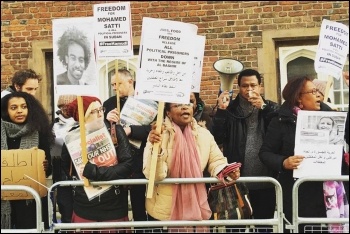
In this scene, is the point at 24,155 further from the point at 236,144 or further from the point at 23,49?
the point at 23,49

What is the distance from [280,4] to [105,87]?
2885mm

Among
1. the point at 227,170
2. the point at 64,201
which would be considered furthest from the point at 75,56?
the point at 227,170

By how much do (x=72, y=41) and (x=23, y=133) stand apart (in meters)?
0.98

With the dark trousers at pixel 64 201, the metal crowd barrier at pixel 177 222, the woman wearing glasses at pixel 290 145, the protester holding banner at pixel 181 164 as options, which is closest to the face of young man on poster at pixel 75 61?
the protester holding banner at pixel 181 164

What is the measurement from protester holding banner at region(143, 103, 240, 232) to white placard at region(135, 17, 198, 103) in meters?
0.22

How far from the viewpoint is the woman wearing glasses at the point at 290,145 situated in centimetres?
675

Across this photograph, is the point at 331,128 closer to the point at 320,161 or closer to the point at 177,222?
the point at 320,161

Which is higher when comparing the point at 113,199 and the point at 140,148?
the point at 140,148

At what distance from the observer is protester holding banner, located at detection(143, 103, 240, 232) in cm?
646

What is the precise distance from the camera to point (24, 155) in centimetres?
678

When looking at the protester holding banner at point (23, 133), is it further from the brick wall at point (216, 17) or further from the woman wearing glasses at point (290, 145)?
the brick wall at point (216, 17)

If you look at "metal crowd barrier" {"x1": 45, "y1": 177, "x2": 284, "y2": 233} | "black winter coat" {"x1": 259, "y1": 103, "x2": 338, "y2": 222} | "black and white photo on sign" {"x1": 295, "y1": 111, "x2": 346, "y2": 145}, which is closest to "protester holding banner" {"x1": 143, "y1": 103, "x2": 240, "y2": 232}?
"metal crowd barrier" {"x1": 45, "y1": 177, "x2": 284, "y2": 233}

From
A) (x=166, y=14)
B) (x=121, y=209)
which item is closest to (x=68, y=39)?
(x=121, y=209)

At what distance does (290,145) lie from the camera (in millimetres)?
6844
